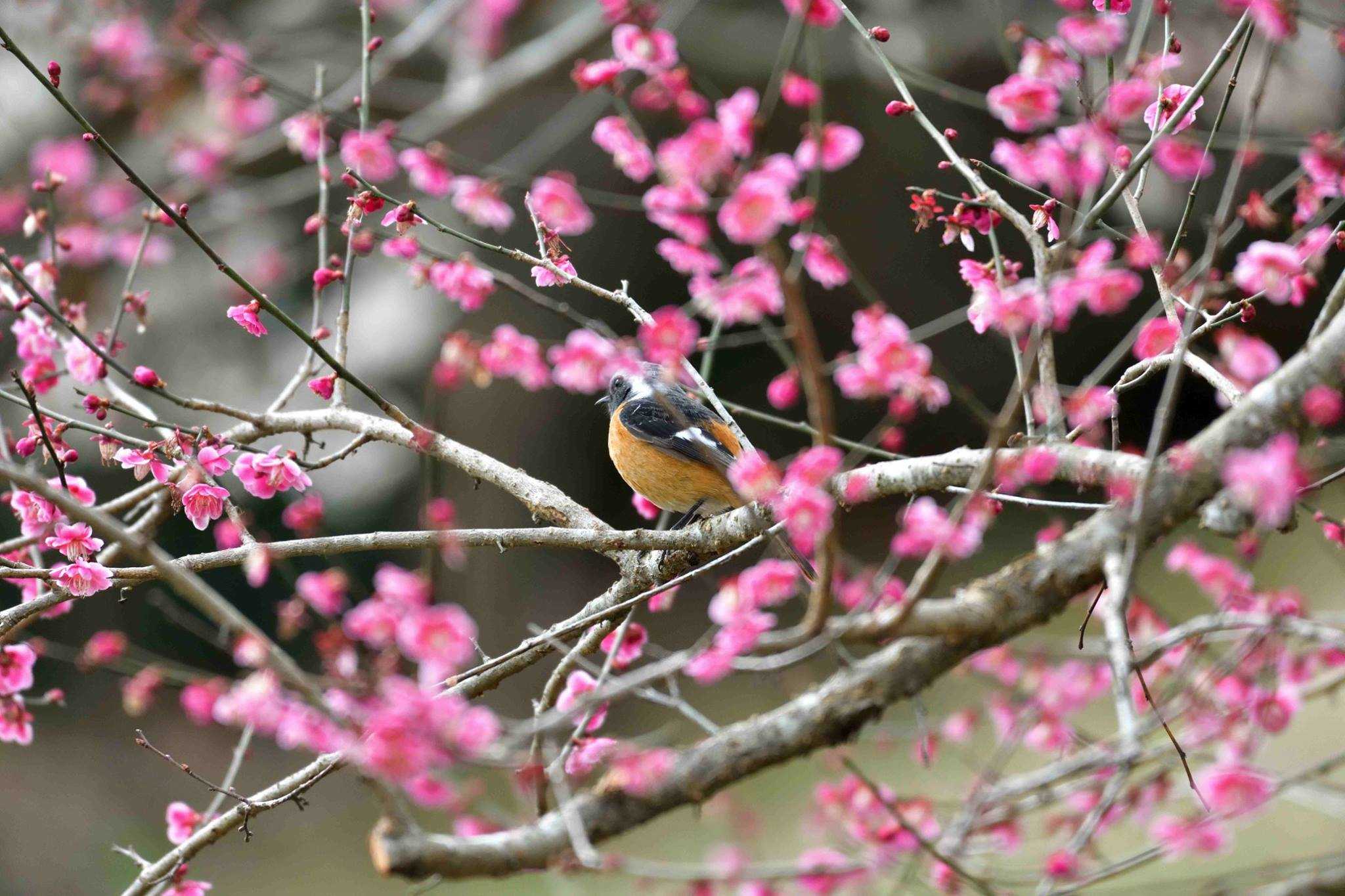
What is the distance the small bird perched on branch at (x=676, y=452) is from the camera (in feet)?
14.7

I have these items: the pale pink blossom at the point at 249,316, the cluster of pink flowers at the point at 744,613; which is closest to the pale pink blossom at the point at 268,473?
the pale pink blossom at the point at 249,316

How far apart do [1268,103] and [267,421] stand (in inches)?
271

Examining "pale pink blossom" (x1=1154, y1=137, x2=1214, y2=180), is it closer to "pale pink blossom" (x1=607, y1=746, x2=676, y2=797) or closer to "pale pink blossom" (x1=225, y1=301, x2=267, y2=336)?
"pale pink blossom" (x1=607, y1=746, x2=676, y2=797)

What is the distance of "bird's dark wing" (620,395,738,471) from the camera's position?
4398 mm

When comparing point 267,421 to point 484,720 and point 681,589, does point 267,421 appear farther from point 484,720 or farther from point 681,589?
point 681,589

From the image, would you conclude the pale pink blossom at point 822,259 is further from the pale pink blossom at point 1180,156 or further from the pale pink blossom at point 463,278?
the pale pink blossom at point 463,278

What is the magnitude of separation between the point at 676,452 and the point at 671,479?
12 centimetres

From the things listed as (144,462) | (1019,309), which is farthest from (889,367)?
(144,462)

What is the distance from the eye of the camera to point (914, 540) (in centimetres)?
244

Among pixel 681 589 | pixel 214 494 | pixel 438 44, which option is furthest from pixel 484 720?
pixel 438 44

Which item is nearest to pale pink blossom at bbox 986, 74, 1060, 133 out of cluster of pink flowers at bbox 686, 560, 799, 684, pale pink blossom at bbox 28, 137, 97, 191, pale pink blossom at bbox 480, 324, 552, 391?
cluster of pink flowers at bbox 686, 560, 799, 684

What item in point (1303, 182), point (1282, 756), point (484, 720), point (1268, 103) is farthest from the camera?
point (1268, 103)

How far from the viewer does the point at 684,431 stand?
4441mm

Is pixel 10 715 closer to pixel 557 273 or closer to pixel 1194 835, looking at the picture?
pixel 557 273
